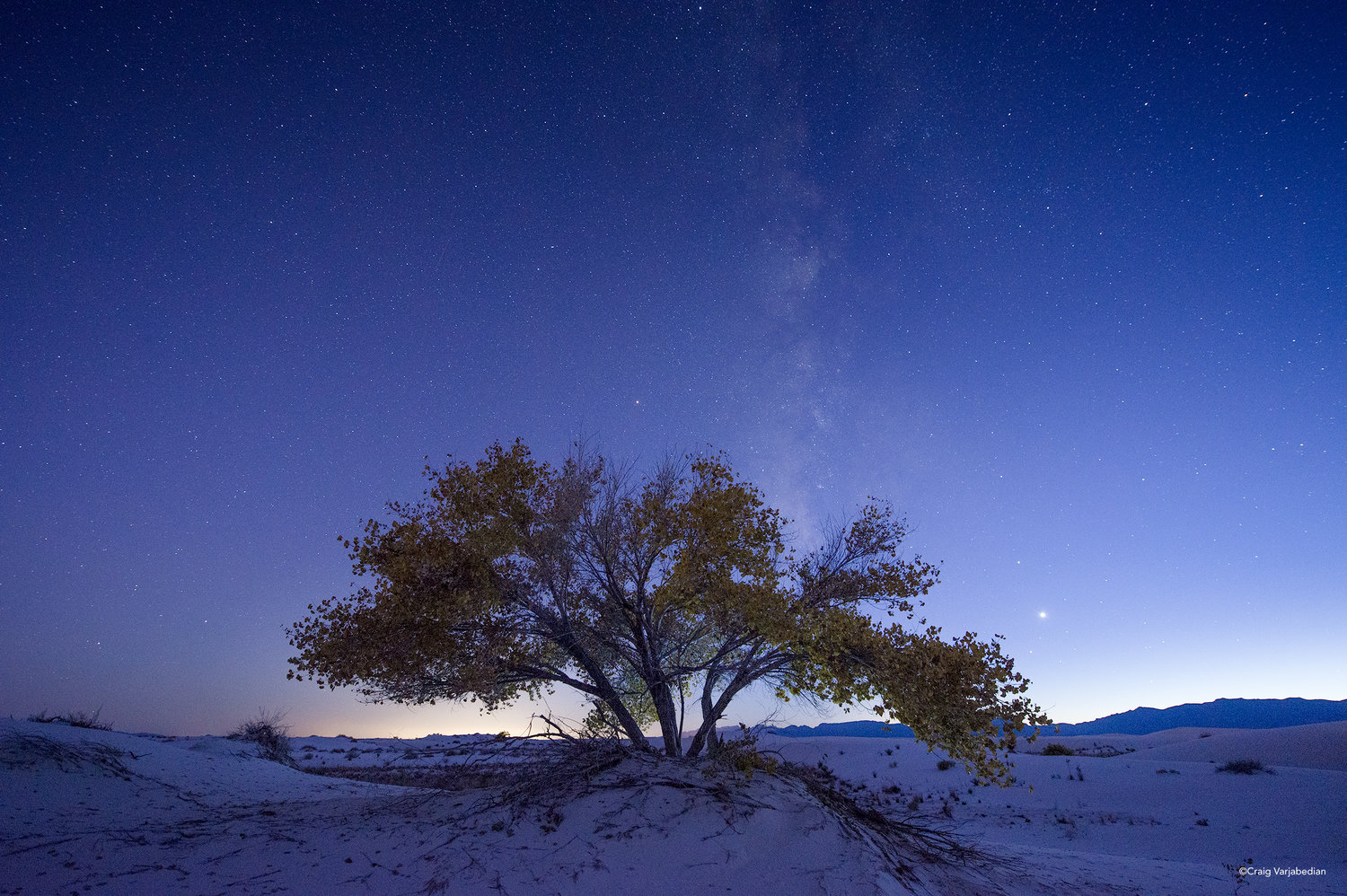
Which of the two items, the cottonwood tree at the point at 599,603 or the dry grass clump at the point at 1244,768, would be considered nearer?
the cottonwood tree at the point at 599,603

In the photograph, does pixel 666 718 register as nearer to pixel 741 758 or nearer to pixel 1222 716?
pixel 741 758

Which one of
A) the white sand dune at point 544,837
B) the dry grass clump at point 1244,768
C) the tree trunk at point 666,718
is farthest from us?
the dry grass clump at point 1244,768

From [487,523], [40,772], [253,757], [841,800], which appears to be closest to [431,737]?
[253,757]

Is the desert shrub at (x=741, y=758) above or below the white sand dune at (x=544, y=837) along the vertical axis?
above

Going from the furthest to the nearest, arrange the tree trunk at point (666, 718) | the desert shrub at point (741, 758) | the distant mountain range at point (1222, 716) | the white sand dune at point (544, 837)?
the distant mountain range at point (1222, 716)
the tree trunk at point (666, 718)
the desert shrub at point (741, 758)
the white sand dune at point (544, 837)

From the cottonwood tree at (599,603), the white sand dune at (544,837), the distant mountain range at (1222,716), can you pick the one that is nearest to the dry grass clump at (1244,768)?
the white sand dune at (544,837)

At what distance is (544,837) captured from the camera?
6.54m

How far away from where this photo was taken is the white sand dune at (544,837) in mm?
5871

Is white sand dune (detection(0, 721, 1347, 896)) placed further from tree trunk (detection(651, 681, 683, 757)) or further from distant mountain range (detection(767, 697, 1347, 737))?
distant mountain range (detection(767, 697, 1347, 737))

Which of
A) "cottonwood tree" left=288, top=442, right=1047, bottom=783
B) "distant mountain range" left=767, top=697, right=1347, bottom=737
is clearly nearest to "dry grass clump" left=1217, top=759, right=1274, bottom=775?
"cottonwood tree" left=288, top=442, right=1047, bottom=783

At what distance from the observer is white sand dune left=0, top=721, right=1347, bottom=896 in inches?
231

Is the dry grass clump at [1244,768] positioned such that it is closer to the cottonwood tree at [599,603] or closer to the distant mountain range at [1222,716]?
the cottonwood tree at [599,603]

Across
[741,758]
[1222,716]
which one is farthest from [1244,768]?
[1222,716]

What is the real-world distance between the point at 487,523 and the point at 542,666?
3.11 metres
